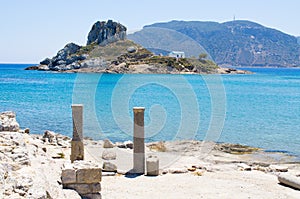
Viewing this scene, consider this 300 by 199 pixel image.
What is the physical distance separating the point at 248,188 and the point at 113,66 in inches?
3954

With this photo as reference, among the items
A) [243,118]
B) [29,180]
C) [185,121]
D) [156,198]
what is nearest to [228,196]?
[156,198]

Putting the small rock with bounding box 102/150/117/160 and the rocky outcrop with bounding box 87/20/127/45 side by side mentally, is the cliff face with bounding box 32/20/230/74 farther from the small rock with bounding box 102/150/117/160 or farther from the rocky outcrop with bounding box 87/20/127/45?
the small rock with bounding box 102/150/117/160

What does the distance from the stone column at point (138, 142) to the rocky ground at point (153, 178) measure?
490 millimetres

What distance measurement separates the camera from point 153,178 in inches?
519

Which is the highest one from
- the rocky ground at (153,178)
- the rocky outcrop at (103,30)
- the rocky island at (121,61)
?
the rocky outcrop at (103,30)

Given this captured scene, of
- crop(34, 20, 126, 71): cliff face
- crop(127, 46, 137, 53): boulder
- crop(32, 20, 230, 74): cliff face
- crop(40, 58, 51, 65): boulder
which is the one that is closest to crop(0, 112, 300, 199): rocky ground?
crop(32, 20, 230, 74): cliff face

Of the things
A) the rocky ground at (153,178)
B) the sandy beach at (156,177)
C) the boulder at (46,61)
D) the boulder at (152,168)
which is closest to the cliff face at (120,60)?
the boulder at (46,61)

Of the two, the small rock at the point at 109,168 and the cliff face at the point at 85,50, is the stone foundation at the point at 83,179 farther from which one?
the cliff face at the point at 85,50

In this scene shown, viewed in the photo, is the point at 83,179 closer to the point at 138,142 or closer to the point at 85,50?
the point at 138,142

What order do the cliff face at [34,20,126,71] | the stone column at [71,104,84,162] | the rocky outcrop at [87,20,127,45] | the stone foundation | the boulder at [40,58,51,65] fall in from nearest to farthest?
the stone foundation < the stone column at [71,104,84,162] < the cliff face at [34,20,126,71] < the rocky outcrop at [87,20,127,45] < the boulder at [40,58,51,65]

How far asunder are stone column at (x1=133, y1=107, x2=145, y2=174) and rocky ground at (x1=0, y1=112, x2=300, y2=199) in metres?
0.49

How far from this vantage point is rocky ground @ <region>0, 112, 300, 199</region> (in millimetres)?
7520

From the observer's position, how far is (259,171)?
14.8 metres

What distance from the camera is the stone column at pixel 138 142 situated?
45.2 feet
